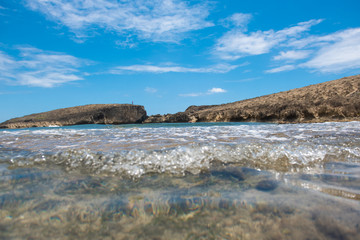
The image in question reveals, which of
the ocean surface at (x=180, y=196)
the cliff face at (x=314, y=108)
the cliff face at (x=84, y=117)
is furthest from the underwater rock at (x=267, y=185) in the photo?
the cliff face at (x=84, y=117)

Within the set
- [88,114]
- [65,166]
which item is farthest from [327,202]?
[88,114]

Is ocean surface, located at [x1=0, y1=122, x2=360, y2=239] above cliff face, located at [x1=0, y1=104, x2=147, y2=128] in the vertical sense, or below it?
below

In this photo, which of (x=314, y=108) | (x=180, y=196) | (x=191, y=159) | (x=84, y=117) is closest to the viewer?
(x=180, y=196)

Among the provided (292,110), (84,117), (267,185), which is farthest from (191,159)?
(84,117)

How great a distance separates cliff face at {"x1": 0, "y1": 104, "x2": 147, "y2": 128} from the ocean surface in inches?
1090

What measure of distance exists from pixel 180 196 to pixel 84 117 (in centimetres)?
2953

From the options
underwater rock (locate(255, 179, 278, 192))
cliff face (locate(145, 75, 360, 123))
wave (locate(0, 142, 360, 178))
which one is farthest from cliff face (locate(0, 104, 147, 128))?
underwater rock (locate(255, 179, 278, 192))

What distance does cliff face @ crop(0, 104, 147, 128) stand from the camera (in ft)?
90.4

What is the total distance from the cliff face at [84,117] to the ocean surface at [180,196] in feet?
90.9

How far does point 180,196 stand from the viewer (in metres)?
1.36


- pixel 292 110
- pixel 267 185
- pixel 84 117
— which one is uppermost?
pixel 84 117

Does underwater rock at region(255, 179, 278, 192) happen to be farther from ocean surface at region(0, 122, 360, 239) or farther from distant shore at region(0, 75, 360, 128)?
distant shore at region(0, 75, 360, 128)

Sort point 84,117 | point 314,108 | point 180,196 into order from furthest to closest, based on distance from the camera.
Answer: point 84,117 < point 314,108 < point 180,196

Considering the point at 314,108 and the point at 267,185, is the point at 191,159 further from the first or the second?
the point at 314,108
